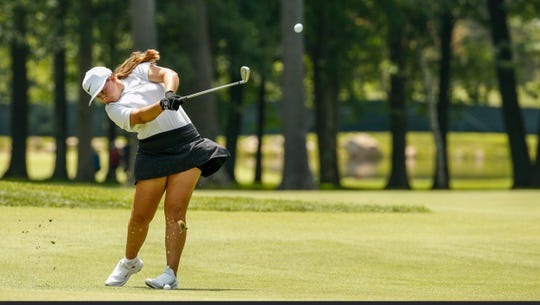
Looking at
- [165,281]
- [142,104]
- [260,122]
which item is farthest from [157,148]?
[260,122]

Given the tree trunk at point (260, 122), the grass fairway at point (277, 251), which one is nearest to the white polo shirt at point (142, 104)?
the grass fairway at point (277, 251)

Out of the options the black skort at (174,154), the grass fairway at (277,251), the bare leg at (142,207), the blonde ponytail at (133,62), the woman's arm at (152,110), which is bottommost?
the grass fairway at (277,251)

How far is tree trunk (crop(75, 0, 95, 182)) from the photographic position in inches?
1711

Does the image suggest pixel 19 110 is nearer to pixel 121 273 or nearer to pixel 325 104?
pixel 325 104

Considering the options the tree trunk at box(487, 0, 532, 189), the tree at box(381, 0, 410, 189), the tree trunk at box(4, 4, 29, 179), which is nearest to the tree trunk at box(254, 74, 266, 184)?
the tree at box(381, 0, 410, 189)

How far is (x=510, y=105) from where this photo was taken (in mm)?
44906

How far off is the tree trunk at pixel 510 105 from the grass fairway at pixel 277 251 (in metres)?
23.2

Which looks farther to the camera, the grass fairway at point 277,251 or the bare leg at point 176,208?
the grass fairway at point 277,251

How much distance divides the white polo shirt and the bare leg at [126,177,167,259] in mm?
447

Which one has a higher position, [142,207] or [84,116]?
[84,116]

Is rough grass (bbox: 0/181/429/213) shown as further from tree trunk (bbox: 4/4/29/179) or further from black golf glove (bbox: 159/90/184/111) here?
tree trunk (bbox: 4/4/29/179)

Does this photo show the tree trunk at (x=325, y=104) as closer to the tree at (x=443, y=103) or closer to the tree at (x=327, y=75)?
the tree at (x=327, y=75)

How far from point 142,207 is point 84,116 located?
110ft

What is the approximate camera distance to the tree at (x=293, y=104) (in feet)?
120
